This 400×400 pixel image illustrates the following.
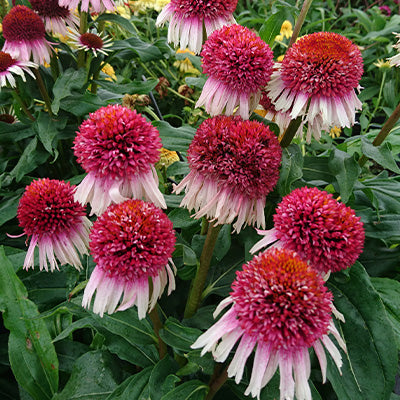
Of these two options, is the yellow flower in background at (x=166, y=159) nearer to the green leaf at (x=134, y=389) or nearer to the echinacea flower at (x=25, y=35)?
the echinacea flower at (x=25, y=35)

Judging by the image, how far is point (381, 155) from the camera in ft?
2.77

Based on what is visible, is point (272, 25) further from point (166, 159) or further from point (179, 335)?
point (179, 335)

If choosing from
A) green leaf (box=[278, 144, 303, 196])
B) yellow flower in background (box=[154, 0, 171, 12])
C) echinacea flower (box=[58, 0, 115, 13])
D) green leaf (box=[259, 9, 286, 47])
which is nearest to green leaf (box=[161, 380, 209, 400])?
green leaf (box=[278, 144, 303, 196])

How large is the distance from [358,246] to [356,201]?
0.45 m

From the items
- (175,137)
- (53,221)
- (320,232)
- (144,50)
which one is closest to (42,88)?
(144,50)

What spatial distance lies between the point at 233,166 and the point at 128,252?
8.8 inches

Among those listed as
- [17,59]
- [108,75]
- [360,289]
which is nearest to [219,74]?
[360,289]

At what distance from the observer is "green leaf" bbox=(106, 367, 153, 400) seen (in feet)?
2.47

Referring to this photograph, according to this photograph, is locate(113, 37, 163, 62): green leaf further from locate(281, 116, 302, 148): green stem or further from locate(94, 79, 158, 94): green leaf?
locate(281, 116, 302, 148): green stem

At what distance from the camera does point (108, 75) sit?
5.30ft

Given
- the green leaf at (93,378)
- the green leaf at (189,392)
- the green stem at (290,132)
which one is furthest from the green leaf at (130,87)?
the green leaf at (189,392)

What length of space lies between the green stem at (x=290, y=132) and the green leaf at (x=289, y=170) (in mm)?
29

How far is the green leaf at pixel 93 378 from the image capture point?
0.85m

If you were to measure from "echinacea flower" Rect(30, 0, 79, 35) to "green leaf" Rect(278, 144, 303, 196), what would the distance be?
2.92 feet
